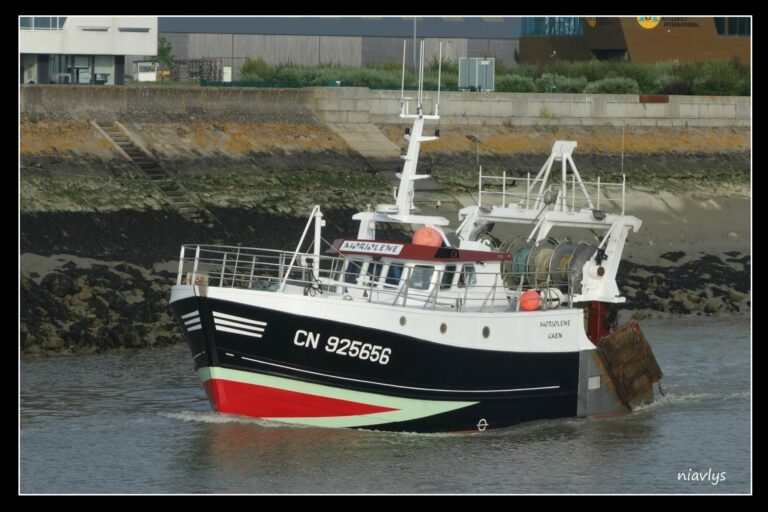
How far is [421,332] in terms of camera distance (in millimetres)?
24672

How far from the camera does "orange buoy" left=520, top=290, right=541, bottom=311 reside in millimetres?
26125

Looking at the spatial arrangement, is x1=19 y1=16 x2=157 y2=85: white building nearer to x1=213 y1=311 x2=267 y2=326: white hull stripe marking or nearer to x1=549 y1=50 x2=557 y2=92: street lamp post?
x1=549 y1=50 x2=557 y2=92: street lamp post

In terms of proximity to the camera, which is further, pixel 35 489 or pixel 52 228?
pixel 52 228

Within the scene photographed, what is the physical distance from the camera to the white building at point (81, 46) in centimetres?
5072

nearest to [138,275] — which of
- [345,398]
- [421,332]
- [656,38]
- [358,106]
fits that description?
[345,398]

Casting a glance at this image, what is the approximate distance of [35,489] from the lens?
22.3 m

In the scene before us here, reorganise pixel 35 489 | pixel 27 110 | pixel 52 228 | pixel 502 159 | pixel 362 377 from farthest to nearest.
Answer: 1. pixel 502 159
2. pixel 27 110
3. pixel 52 228
4. pixel 362 377
5. pixel 35 489

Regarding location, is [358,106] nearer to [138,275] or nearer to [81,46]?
[81,46]

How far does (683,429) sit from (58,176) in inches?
737

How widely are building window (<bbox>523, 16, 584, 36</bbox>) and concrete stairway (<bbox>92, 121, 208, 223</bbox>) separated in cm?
2082

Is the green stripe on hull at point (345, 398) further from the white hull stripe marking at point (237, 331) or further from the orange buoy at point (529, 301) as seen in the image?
the orange buoy at point (529, 301)

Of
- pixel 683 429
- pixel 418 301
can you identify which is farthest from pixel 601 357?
pixel 418 301

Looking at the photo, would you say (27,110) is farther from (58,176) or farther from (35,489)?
(35,489)

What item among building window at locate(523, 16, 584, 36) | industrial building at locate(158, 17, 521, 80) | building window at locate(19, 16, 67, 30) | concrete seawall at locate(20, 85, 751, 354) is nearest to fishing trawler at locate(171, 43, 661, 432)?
concrete seawall at locate(20, 85, 751, 354)
